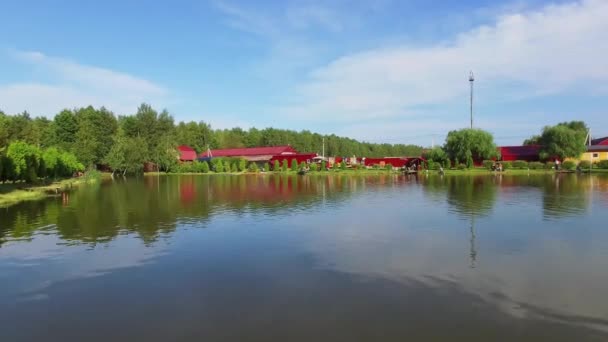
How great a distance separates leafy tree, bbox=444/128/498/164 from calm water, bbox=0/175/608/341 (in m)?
48.3

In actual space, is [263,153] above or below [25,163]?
above

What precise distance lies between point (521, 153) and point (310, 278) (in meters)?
74.8

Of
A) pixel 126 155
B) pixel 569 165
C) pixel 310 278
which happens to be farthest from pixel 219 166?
pixel 310 278

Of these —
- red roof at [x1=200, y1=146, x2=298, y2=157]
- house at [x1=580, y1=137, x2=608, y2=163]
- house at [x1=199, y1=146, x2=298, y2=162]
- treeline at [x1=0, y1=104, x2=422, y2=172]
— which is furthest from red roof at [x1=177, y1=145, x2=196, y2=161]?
house at [x1=580, y1=137, x2=608, y2=163]

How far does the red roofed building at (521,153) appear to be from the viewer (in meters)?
72.1

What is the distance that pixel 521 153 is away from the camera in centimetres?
7381

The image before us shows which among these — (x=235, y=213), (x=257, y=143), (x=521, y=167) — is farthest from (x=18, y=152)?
(x=257, y=143)

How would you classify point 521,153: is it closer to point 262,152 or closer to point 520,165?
point 520,165

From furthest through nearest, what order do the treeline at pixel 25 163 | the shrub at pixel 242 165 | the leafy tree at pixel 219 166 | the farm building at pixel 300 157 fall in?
the farm building at pixel 300 157, the shrub at pixel 242 165, the leafy tree at pixel 219 166, the treeline at pixel 25 163

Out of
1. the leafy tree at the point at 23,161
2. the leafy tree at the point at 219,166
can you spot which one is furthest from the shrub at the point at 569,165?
the leafy tree at the point at 23,161

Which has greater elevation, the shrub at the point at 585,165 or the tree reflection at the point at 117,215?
the shrub at the point at 585,165

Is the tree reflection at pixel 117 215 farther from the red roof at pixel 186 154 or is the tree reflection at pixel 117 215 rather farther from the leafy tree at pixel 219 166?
the red roof at pixel 186 154

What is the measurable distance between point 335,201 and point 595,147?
64165 millimetres

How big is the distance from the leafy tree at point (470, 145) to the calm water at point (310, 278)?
48318 mm
